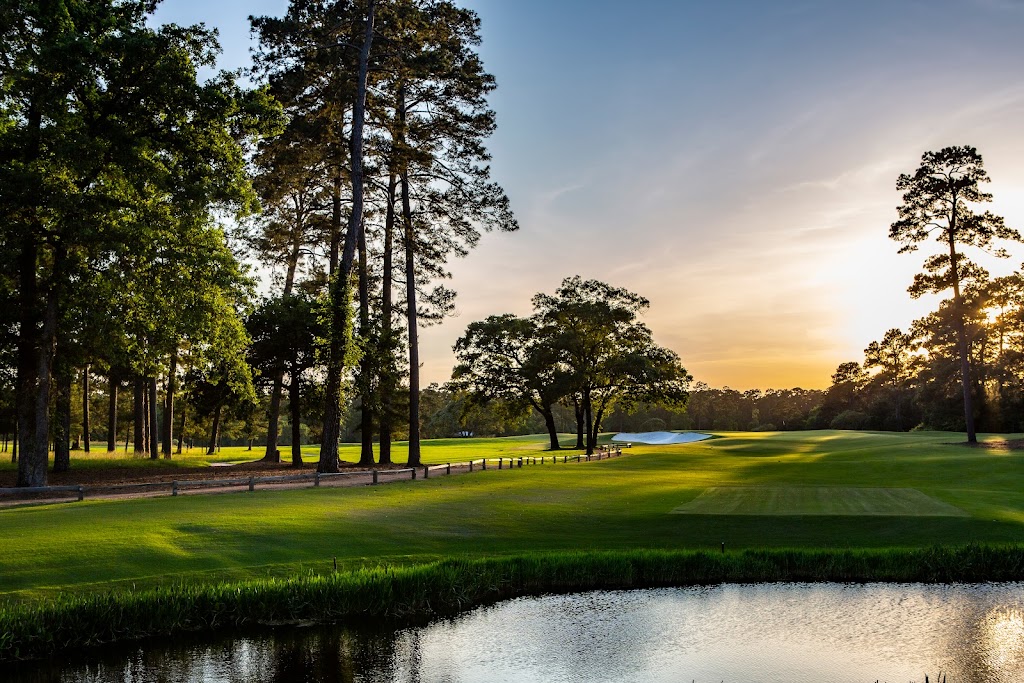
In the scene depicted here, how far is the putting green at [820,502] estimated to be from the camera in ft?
75.1

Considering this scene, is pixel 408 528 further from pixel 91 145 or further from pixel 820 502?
pixel 91 145

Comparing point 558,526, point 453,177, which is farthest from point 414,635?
point 453,177

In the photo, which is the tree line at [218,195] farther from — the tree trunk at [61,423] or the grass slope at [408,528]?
the grass slope at [408,528]

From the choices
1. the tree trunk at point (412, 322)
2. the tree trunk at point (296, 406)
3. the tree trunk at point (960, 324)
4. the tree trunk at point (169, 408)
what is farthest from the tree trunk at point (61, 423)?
the tree trunk at point (960, 324)

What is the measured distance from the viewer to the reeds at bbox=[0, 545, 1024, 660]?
1340 centimetres

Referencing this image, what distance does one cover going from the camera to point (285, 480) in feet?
100

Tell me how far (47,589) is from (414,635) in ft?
23.6

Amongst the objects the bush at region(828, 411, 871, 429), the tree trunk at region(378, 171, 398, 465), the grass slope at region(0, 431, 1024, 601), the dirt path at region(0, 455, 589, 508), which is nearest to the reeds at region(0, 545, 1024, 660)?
the grass slope at region(0, 431, 1024, 601)

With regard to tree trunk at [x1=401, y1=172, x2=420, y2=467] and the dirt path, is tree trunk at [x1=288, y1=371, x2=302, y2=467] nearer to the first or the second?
the dirt path

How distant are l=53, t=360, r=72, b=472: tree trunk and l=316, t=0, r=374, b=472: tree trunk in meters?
11.2

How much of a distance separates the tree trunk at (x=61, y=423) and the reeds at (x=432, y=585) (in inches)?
873

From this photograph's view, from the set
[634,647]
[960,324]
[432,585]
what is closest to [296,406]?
[432,585]

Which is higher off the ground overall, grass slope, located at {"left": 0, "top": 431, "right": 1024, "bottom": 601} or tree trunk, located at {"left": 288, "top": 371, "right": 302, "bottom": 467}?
tree trunk, located at {"left": 288, "top": 371, "right": 302, "bottom": 467}

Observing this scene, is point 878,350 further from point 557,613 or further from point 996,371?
point 557,613
